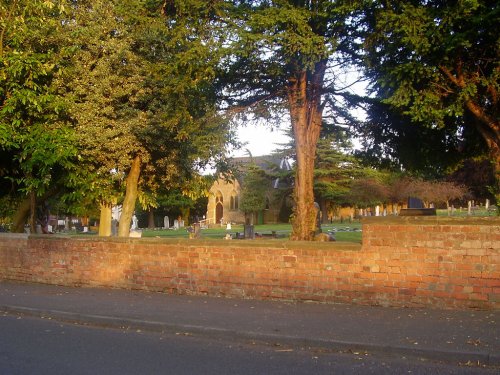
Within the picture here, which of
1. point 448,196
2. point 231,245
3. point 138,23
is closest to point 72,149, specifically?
point 138,23

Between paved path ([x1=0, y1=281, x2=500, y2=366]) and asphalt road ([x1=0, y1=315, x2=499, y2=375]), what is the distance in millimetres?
183

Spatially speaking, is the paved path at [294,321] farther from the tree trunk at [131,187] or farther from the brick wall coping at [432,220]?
the tree trunk at [131,187]

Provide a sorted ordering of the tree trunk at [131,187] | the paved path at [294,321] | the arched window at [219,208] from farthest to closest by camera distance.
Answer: the arched window at [219,208]
the tree trunk at [131,187]
the paved path at [294,321]

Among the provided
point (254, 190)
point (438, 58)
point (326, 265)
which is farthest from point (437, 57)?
point (254, 190)

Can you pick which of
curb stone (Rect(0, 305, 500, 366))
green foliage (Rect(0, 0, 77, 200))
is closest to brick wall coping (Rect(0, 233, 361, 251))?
green foliage (Rect(0, 0, 77, 200))

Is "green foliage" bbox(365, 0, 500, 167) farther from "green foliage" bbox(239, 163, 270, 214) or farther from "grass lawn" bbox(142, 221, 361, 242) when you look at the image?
"green foliage" bbox(239, 163, 270, 214)

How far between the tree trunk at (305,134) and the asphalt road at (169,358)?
6530 millimetres

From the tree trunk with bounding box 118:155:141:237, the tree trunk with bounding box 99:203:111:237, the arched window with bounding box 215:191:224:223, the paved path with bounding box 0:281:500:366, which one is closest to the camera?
the paved path with bounding box 0:281:500:366

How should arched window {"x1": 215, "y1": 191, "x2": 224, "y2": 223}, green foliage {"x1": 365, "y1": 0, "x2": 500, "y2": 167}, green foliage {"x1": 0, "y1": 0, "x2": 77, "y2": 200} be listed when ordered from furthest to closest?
arched window {"x1": 215, "y1": 191, "x2": 224, "y2": 223} < green foliage {"x1": 0, "y1": 0, "x2": 77, "y2": 200} < green foliage {"x1": 365, "y1": 0, "x2": 500, "y2": 167}

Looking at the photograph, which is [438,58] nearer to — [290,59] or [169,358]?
[290,59]

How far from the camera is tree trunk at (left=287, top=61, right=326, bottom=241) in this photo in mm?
14578

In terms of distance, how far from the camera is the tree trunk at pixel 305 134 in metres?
14.6

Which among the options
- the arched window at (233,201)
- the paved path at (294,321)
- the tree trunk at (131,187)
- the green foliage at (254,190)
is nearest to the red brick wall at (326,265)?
the paved path at (294,321)

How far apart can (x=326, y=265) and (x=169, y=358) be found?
458 centimetres
